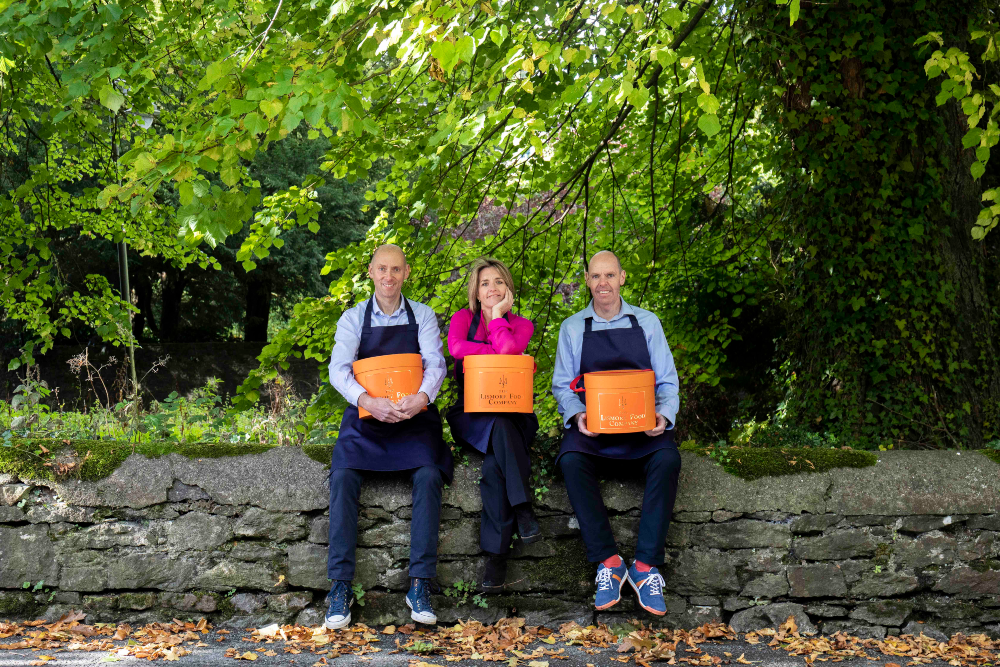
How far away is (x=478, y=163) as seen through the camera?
4.98m

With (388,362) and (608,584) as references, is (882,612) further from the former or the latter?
(388,362)

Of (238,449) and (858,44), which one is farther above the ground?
(858,44)

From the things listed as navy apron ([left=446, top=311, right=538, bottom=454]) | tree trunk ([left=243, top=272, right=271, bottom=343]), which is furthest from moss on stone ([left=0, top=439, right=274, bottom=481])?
tree trunk ([left=243, top=272, right=271, bottom=343])

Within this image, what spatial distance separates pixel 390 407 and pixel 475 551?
2.47 ft

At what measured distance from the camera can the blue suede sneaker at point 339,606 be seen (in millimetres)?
3213

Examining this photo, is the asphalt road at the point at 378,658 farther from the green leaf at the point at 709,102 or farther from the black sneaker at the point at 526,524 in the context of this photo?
the green leaf at the point at 709,102

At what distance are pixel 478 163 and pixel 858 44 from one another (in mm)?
2472

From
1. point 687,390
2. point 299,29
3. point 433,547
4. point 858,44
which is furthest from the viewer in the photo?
point 687,390

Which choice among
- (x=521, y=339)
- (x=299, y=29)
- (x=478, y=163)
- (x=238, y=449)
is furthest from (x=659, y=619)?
(x=299, y=29)

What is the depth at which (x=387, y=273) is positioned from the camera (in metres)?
3.64

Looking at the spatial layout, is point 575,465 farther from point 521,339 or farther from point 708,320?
point 708,320

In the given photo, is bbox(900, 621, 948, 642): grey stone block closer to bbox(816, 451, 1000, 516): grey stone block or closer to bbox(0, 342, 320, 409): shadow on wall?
bbox(816, 451, 1000, 516): grey stone block

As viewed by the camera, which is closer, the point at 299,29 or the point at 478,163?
the point at 299,29

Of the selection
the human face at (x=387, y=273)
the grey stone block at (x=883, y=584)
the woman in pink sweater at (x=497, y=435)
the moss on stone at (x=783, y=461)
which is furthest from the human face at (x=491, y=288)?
the grey stone block at (x=883, y=584)
